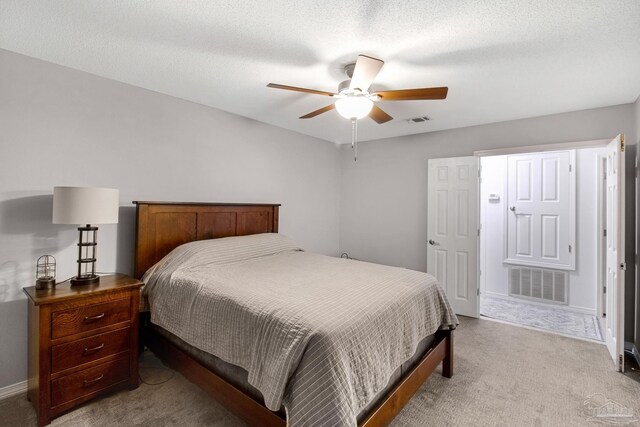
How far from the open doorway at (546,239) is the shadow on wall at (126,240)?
404 centimetres

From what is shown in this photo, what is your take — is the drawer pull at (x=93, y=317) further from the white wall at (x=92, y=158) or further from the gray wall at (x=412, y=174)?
the gray wall at (x=412, y=174)

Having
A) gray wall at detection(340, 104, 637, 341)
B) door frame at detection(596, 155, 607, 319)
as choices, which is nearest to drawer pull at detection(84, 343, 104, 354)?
gray wall at detection(340, 104, 637, 341)

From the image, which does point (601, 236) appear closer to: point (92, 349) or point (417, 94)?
point (417, 94)

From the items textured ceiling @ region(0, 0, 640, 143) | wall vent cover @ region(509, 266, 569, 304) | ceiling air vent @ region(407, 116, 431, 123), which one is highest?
ceiling air vent @ region(407, 116, 431, 123)

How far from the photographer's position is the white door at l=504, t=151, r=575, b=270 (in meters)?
4.10

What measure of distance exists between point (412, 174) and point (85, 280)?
3873mm

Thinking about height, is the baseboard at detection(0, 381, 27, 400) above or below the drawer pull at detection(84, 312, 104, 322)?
below

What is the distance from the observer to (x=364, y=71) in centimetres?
191

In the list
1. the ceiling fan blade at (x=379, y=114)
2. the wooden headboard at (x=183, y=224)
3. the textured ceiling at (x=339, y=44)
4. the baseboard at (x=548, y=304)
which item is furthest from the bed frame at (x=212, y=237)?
the baseboard at (x=548, y=304)

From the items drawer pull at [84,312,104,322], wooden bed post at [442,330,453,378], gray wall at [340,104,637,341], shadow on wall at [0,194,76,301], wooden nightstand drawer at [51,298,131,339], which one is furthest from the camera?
gray wall at [340,104,637,341]

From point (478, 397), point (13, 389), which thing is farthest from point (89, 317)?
point (478, 397)

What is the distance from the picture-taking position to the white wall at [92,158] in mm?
2135

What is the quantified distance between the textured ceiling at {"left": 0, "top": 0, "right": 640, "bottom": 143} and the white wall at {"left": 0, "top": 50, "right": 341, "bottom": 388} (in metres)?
Answer: 0.20

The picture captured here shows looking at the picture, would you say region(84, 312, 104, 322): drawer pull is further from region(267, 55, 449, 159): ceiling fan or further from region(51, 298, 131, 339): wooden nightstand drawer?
region(267, 55, 449, 159): ceiling fan
